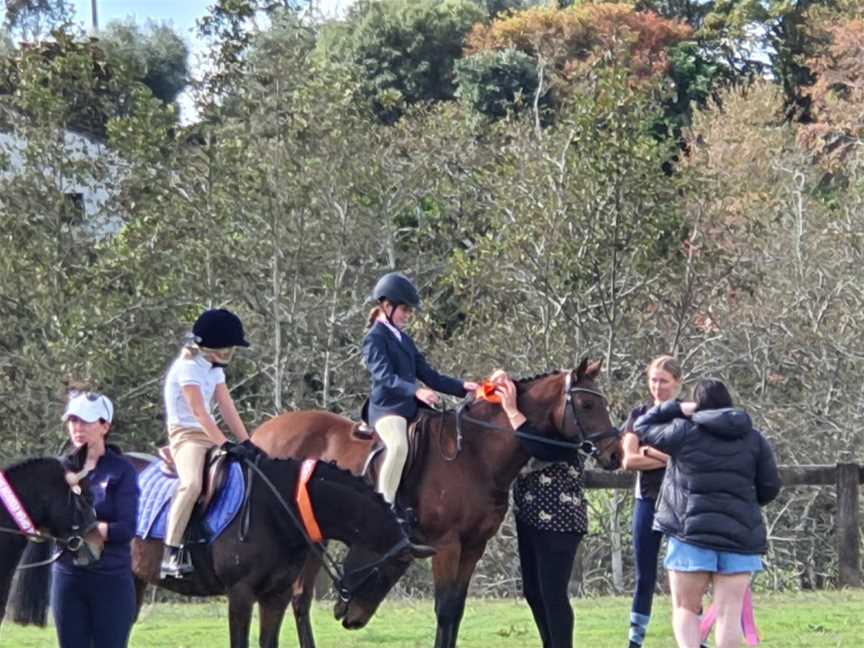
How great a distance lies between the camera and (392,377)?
33.8 ft

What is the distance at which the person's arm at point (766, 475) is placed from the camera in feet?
27.2

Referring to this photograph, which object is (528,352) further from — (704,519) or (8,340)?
(704,519)

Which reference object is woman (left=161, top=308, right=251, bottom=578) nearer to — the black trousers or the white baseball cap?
the white baseball cap

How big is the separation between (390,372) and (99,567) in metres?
3.70

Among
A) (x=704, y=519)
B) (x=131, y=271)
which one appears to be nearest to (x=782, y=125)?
(x=131, y=271)

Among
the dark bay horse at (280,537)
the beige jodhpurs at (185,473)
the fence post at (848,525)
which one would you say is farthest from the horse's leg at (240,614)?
the fence post at (848,525)

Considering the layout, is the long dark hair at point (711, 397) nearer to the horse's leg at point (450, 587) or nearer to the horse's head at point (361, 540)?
A: the horse's head at point (361, 540)

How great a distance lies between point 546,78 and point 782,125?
6.52m

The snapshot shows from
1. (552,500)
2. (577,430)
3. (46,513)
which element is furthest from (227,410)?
(577,430)

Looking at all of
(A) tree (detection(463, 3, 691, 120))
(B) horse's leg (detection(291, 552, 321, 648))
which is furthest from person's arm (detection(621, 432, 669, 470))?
(A) tree (detection(463, 3, 691, 120))

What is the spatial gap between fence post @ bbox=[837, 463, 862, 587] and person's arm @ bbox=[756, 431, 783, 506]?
6.85 metres

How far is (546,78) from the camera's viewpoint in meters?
41.0

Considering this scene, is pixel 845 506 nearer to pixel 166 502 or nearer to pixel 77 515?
pixel 166 502

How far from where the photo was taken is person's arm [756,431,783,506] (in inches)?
327
